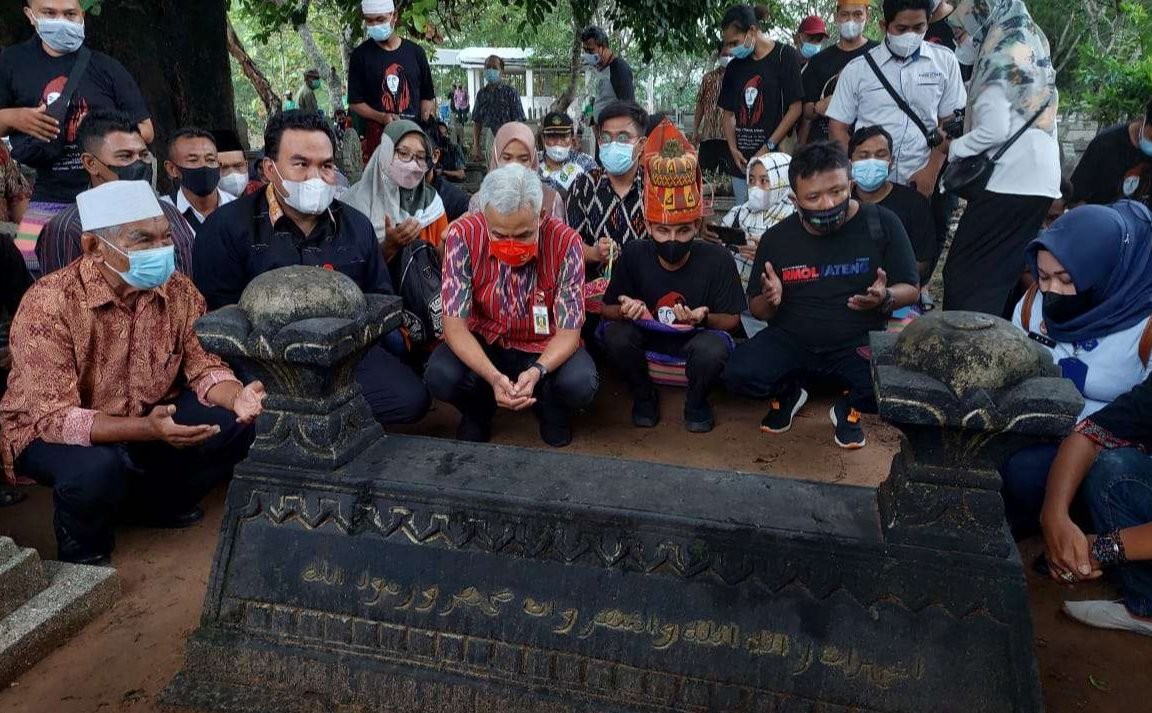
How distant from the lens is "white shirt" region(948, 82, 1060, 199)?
3990 mm

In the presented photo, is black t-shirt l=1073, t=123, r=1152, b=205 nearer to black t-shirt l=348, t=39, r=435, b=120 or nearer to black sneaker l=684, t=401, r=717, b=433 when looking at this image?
black sneaker l=684, t=401, r=717, b=433

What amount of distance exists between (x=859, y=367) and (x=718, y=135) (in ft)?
17.1

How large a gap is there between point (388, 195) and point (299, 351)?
240 centimetres

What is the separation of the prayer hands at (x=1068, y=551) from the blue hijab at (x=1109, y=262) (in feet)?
2.34

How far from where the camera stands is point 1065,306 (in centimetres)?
275

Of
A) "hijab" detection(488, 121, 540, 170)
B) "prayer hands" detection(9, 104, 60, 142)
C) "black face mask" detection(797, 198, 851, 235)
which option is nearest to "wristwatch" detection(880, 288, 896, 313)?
"black face mask" detection(797, 198, 851, 235)

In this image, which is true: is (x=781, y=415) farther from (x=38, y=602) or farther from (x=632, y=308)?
(x=38, y=602)

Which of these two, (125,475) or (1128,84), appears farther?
(1128,84)

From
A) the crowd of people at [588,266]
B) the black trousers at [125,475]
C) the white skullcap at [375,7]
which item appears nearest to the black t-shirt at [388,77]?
the white skullcap at [375,7]

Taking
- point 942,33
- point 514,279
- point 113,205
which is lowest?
point 514,279

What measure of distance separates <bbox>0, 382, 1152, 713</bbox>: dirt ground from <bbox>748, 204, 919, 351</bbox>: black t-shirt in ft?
1.82

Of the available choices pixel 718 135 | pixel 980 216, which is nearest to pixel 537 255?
pixel 980 216

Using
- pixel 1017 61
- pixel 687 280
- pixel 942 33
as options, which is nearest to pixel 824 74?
pixel 942 33

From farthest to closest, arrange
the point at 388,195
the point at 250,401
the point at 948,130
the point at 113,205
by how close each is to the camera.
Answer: the point at 948,130 < the point at 388,195 < the point at 113,205 < the point at 250,401
